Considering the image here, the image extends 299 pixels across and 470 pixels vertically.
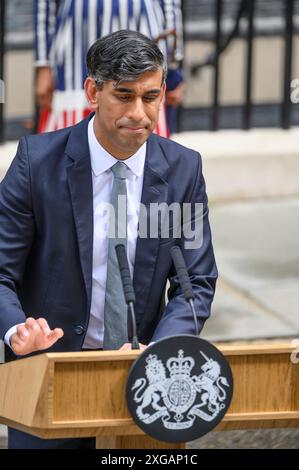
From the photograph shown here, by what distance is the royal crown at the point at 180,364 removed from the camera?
3.09 metres

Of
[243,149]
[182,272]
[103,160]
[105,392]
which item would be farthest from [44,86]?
[105,392]

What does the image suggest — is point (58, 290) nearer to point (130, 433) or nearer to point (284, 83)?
point (130, 433)

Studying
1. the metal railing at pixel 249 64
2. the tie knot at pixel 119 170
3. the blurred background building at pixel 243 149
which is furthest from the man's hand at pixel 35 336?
the metal railing at pixel 249 64

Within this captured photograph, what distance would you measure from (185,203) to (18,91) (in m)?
6.79

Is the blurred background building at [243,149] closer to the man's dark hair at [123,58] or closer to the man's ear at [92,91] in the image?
the man's ear at [92,91]

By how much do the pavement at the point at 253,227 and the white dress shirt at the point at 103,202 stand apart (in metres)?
2.49

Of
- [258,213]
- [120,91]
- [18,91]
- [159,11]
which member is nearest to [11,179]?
[120,91]

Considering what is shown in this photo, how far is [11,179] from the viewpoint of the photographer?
3.80 metres

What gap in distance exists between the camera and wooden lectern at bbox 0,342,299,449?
3.09 m

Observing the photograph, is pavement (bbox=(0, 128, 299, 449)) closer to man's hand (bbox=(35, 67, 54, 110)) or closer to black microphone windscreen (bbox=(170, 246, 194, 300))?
man's hand (bbox=(35, 67, 54, 110))

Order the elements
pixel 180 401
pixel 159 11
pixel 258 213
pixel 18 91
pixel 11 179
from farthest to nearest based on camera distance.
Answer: pixel 18 91 < pixel 258 213 < pixel 159 11 < pixel 11 179 < pixel 180 401

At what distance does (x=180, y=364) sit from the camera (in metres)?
3.10

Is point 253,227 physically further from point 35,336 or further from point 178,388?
point 178,388

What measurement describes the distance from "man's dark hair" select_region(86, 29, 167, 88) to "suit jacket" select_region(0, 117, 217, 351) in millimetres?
317
